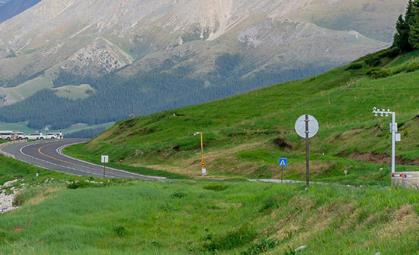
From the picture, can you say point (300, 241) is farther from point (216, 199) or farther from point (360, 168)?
point (360, 168)

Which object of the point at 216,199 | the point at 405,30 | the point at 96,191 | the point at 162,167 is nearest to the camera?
the point at 216,199

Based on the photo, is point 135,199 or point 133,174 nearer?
point 135,199

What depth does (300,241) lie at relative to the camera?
82.2ft

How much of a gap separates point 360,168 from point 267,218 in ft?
117

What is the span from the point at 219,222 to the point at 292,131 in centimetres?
7342

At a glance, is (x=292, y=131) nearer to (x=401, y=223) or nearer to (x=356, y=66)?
(x=356, y=66)

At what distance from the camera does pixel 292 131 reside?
355 ft

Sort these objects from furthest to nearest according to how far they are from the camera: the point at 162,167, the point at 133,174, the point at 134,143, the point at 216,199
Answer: the point at 134,143, the point at 162,167, the point at 133,174, the point at 216,199

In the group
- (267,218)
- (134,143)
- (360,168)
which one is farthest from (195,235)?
(134,143)

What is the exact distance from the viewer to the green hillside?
247ft

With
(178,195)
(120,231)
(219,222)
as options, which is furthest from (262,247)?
(178,195)

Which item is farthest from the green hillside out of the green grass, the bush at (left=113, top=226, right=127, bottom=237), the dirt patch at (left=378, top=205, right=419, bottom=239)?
the dirt patch at (left=378, top=205, right=419, bottom=239)

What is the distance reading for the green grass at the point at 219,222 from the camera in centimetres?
2335

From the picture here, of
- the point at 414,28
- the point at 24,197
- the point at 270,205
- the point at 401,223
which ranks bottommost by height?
the point at 24,197
